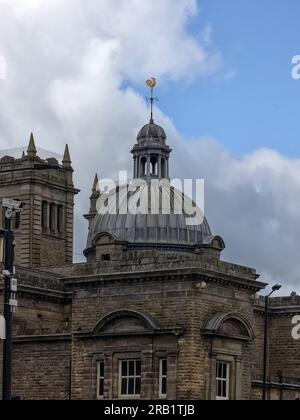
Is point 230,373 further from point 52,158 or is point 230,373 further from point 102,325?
point 52,158

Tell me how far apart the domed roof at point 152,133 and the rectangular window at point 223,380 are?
27.7m

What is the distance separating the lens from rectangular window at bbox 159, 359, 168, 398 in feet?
221

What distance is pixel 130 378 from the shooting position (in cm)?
6850

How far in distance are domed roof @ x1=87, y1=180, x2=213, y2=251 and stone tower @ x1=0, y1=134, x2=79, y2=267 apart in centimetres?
1140

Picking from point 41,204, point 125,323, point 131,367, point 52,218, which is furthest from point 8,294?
point 52,218

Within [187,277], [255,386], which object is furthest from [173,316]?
[255,386]

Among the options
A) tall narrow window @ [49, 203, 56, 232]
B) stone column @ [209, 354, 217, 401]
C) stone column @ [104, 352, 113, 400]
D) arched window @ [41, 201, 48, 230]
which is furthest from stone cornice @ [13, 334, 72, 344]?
tall narrow window @ [49, 203, 56, 232]

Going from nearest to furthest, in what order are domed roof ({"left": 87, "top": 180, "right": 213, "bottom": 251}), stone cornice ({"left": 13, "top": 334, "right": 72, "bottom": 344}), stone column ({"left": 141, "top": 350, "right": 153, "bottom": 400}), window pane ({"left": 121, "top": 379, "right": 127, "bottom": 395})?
stone column ({"left": 141, "top": 350, "right": 153, "bottom": 400}) < window pane ({"left": 121, "top": 379, "right": 127, "bottom": 395}) < stone cornice ({"left": 13, "top": 334, "right": 72, "bottom": 344}) < domed roof ({"left": 87, "top": 180, "right": 213, "bottom": 251})

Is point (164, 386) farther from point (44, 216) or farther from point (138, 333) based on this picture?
point (44, 216)

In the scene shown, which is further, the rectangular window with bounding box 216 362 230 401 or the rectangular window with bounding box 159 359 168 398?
the rectangular window with bounding box 216 362 230 401

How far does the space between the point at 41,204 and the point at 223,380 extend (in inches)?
1385

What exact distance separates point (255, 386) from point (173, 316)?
25.3ft

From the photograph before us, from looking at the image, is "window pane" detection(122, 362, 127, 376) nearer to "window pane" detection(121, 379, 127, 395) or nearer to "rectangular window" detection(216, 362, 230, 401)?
"window pane" detection(121, 379, 127, 395)

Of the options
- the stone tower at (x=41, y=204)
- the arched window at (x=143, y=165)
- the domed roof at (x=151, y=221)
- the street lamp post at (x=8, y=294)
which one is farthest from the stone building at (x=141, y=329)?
the street lamp post at (x=8, y=294)
